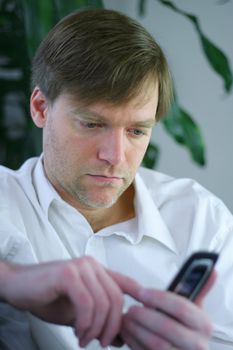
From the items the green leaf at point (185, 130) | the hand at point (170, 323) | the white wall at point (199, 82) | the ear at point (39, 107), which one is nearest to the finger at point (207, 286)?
the hand at point (170, 323)

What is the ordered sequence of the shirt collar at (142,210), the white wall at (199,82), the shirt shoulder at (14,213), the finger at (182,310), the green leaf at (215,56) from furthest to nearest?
the white wall at (199,82) < the green leaf at (215,56) < the shirt collar at (142,210) < the shirt shoulder at (14,213) < the finger at (182,310)

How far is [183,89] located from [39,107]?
89 centimetres

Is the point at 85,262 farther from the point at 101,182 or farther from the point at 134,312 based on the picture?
the point at 101,182

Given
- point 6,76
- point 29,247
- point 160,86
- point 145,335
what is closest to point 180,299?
point 145,335

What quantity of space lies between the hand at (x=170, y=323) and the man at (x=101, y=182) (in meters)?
0.41

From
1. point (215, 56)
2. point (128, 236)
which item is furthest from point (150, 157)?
point (128, 236)

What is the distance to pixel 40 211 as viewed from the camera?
1099 mm

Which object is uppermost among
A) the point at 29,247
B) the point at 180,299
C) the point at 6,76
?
the point at 180,299

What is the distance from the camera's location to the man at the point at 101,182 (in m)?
1.03

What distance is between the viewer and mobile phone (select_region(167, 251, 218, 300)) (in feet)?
1.93

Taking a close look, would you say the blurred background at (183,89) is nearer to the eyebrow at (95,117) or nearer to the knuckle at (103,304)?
the eyebrow at (95,117)

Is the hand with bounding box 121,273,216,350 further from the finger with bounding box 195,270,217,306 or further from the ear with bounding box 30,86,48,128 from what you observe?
the ear with bounding box 30,86,48,128

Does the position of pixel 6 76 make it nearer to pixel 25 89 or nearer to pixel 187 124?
pixel 25 89

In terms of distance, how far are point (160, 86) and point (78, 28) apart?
183 mm
